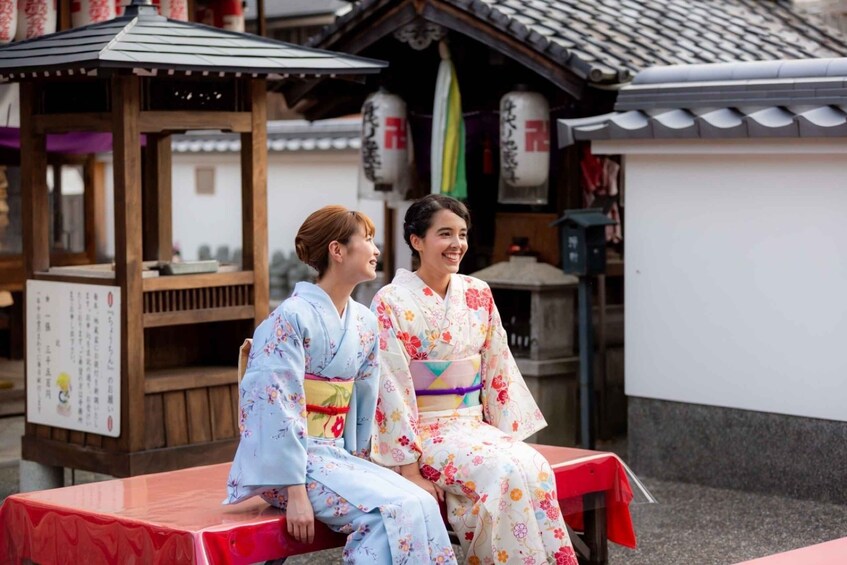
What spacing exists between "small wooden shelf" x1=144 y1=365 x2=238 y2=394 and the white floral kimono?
2212mm

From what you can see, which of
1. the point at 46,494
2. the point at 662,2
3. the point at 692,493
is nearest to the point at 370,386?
the point at 46,494

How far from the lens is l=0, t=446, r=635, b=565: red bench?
16.3 feet

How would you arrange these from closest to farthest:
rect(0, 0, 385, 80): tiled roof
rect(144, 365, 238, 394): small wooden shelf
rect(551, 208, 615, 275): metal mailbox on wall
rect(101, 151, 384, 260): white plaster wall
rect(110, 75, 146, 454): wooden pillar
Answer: rect(0, 0, 385, 80): tiled roof < rect(110, 75, 146, 454): wooden pillar < rect(144, 365, 238, 394): small wooden shelf < rect(551, 208, 615, 275): metal mailbox on wall < rect(101, 151, 384, 260): white plaster wall

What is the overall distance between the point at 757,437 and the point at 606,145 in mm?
2181

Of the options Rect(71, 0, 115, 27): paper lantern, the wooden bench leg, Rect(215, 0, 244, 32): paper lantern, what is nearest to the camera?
the wooden bench leg

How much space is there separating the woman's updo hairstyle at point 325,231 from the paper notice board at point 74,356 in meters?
2.49

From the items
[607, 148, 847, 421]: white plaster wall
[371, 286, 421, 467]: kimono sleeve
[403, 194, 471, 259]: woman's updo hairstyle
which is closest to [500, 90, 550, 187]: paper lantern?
[607, 148, 847, 421]: white plaster wall

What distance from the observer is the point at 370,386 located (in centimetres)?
546

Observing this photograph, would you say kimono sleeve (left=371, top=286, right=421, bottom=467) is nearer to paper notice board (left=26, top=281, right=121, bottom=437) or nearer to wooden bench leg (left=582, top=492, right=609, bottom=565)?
wooden bench leg (left=582, top=492, right=609, bottom=565)

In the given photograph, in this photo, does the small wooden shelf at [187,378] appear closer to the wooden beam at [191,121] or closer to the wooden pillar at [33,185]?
the wooden pillar at [33,185]

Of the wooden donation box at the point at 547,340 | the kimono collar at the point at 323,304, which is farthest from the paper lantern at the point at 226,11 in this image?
the kimono collar at the point at 323,304

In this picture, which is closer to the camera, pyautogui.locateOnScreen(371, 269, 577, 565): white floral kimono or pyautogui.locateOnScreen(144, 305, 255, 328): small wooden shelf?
pyautogui.locateOnScreen(371, 269, 577, 565): white floral kimono

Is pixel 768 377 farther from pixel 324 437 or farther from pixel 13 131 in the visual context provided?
pixel 13 131

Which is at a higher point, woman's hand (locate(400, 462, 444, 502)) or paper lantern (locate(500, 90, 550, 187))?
paper lantern (locate(500, 90, 550, 187))
